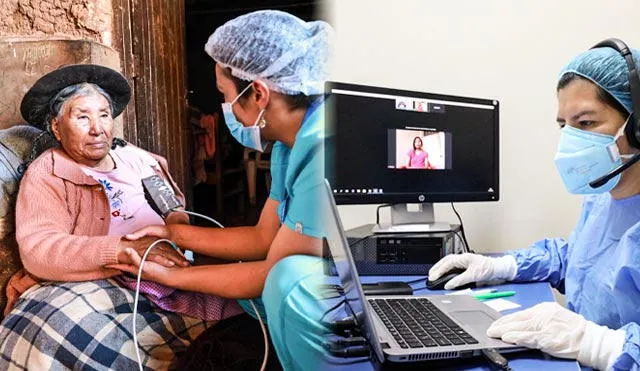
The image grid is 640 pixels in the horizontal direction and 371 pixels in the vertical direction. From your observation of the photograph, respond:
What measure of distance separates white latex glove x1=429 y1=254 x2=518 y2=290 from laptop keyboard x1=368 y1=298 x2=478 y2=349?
0.19m

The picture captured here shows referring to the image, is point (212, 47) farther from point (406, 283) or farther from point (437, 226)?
point (437, 226)

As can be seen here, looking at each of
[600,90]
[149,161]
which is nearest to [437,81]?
[600,90]

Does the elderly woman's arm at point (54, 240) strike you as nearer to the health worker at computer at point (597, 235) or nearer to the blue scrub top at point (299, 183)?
the blue scrub top at point (299, 183)

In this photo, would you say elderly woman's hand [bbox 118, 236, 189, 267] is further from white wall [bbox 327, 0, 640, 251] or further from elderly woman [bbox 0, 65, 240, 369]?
white wall [bbox 327, 0, 640, 251]

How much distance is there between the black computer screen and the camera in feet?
4.01

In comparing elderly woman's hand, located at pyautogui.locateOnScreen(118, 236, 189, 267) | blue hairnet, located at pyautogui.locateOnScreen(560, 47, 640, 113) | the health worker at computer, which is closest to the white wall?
the health worker at computer

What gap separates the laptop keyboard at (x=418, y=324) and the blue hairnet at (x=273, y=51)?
0.39 metres

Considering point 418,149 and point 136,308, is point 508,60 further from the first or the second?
point 136,308

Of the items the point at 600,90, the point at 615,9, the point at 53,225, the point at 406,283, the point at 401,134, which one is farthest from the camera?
the point at 615,9

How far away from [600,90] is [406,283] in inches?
22.3

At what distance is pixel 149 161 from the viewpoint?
73 cm

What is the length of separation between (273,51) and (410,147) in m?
0.71

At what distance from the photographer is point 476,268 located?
116 centimetres

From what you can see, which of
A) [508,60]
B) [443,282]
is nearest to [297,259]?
[443,282]
